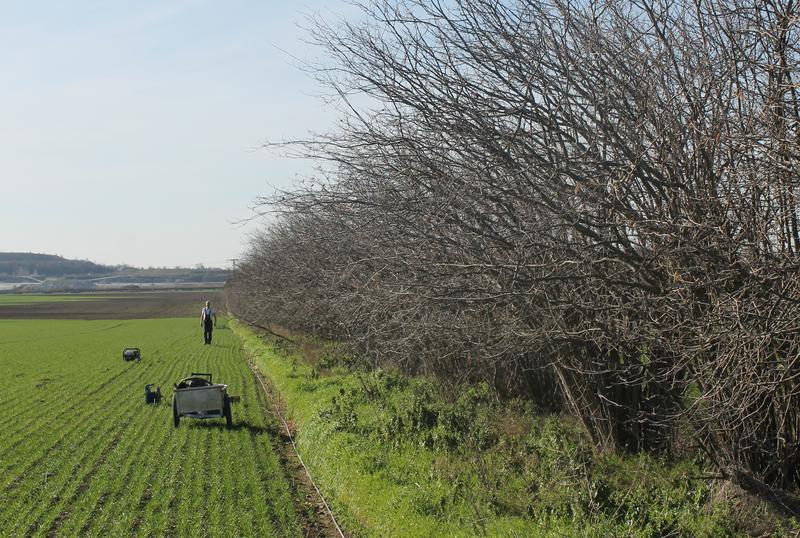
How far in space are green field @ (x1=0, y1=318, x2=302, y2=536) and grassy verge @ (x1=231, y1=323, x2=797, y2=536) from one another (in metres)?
1.08

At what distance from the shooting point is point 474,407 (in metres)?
14.6

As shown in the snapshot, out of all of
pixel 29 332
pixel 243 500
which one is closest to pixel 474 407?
pixel 243 500

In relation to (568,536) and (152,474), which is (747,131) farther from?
(152,474)

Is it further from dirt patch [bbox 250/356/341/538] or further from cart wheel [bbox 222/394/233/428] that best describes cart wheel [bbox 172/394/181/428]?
dirt patch [bbox 250/356/341/538]

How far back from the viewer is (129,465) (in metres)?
13.8

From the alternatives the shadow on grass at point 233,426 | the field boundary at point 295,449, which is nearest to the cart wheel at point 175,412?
the shadow on grass at point 233,426

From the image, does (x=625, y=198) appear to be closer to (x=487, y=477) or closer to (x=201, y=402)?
(x=487, y=477)

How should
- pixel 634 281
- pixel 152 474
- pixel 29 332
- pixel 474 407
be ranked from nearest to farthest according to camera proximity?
pixel 634 281 → pixel 152 474 → pixel 474 407 → pixel 29 332

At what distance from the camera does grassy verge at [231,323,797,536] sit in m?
7.45

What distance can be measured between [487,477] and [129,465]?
7.20m

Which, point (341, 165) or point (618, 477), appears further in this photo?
point (341, 165)

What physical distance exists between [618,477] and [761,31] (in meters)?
5.21

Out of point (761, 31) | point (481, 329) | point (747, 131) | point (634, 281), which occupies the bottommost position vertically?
point (481, 329)

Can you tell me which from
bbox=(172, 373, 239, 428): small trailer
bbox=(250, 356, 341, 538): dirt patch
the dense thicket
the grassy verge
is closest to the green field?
bbox=(250, 356, 341, 538): dirt patch
